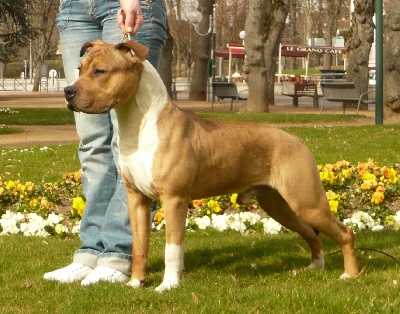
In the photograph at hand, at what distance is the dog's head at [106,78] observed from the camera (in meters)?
4.79

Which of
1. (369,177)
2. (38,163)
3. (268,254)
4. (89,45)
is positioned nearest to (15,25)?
(38,163)

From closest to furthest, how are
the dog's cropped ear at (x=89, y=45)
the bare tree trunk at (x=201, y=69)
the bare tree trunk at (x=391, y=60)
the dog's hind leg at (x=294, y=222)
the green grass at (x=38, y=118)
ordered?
the dog's cropped ear at (x=89, y=45) → the dog's hind leg at (x=294, y=222) → the bare tree trunk at (x=391, y=60) → the green grass at (x=38, y=118) → the bare tree trunk at (x=201, y=69)

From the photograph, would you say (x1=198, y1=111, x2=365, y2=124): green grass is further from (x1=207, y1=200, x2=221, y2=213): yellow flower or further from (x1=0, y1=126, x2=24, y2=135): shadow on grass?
(x1=207, y1=200, x2=221, y2=213): yellow flower

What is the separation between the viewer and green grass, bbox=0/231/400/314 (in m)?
4.74

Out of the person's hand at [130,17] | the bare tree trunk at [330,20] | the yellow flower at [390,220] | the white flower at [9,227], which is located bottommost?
the white flower at [9,227]

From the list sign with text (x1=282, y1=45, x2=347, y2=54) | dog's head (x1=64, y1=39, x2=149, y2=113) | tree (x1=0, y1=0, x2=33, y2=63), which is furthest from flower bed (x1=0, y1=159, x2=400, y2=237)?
sign with text (x1=282, y1=45, x2=347, y2=54)

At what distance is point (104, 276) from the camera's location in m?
5.46

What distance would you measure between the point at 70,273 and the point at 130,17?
163cm

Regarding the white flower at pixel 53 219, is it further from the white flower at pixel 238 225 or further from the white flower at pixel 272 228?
the white flower at pixel 272 228

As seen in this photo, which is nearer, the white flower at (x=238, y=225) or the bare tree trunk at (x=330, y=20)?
the white flower at (x=238, y=225)

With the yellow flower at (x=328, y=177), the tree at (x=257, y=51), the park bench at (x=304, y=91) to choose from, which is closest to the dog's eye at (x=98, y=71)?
the yellow flower at (x=328, y=177)

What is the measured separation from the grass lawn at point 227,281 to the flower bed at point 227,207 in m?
0.25

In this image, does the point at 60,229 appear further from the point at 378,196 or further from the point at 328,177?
the point at 378,196

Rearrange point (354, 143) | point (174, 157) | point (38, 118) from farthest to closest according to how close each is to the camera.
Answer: point (38, 118) → point (354, 143) → point (174, 157)
